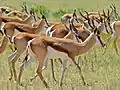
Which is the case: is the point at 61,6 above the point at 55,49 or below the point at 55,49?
below

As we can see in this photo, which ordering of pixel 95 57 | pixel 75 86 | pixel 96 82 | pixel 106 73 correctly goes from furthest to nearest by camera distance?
pixel 95 57 → pixel 106 73 → pixel 96 82 → pixel 75 86

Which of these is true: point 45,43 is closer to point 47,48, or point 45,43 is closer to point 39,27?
point 47,48

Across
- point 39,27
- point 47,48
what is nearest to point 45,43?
point 47,48

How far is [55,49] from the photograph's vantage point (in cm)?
925

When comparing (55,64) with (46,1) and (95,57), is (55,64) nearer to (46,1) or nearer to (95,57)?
(95,57)

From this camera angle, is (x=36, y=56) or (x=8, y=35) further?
(x=8, y=35)

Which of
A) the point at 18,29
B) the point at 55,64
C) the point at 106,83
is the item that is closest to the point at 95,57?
the point at 55,64

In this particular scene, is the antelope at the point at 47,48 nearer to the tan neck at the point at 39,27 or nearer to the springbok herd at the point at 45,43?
the springbok herd at the point at 45,43

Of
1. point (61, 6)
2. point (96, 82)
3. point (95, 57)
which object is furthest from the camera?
point (61, 6)

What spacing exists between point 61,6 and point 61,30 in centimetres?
1237

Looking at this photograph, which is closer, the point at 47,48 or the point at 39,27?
the point at 47,48

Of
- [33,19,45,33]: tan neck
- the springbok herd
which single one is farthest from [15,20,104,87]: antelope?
[33,19,45,33]: tan neck

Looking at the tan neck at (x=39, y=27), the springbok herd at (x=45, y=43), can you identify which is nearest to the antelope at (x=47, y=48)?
the springbok herd at (x=45, y=43)

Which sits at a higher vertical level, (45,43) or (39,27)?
(45,43)
